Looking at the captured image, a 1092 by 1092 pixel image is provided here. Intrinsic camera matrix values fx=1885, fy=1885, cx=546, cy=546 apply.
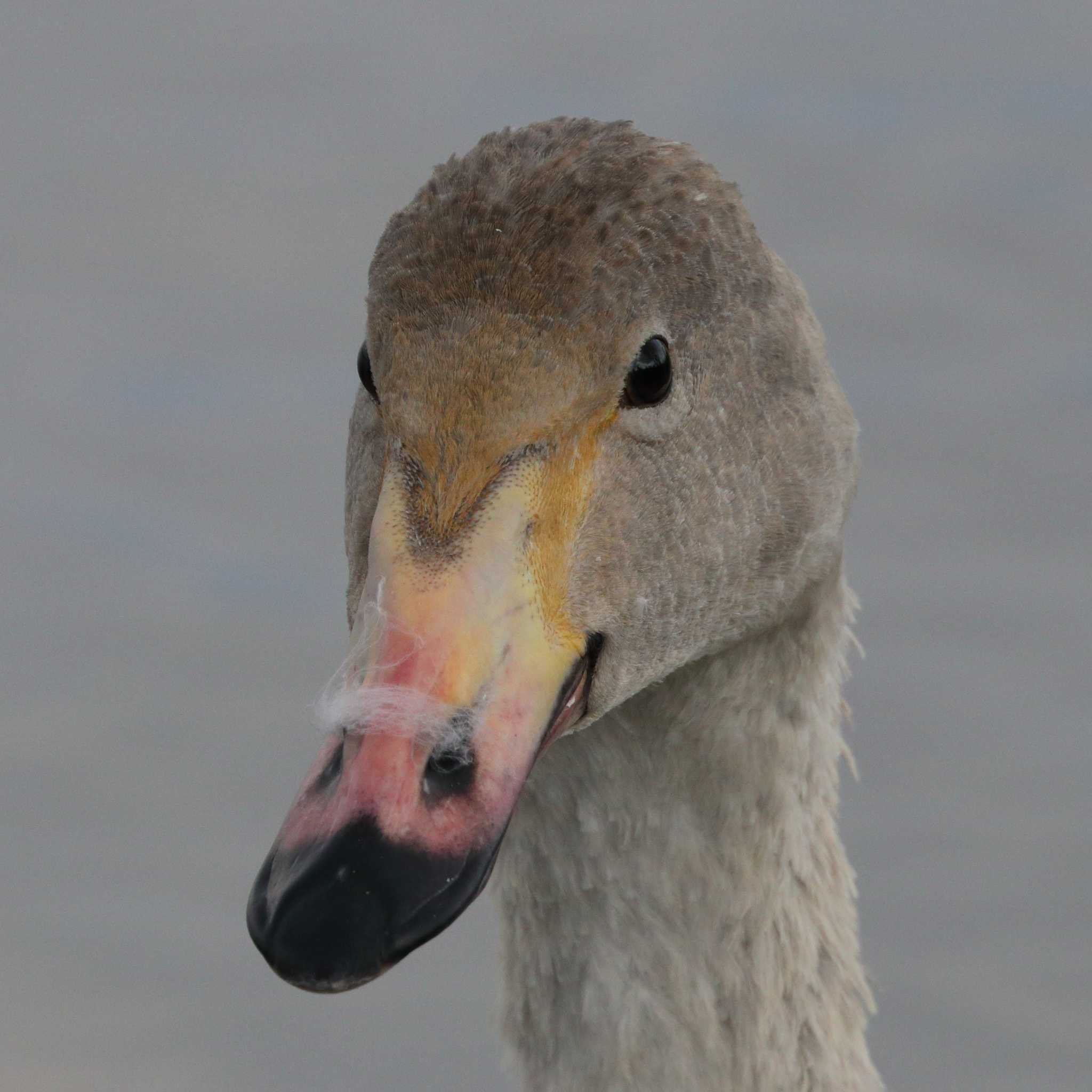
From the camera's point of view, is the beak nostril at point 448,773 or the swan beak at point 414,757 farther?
the beak nostril at point 448,773

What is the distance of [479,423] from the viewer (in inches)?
161

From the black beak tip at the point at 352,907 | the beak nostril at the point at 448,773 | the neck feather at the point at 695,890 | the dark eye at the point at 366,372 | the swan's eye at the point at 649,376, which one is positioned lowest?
the black beak tip at the point at 352,907

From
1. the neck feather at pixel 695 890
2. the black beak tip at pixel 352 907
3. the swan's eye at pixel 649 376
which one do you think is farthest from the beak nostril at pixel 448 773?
the neck feather at pixel 695 890

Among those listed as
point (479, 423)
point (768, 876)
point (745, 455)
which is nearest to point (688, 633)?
point (745, 455)

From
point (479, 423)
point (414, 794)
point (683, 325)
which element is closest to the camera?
point (414, 794)

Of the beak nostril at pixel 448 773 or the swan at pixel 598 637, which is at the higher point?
the swan at pixel 598 637

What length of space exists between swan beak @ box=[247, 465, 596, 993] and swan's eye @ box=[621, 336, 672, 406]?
0.53 metres

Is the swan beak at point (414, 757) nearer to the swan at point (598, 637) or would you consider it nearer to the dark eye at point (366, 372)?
the swan at point (598, 637)

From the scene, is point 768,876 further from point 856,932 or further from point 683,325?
point 683,325

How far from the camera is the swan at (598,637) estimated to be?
3.49 m

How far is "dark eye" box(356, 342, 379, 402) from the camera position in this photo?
4527 mm

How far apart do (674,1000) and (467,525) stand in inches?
82.2

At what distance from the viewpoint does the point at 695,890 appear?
5371 millimetres

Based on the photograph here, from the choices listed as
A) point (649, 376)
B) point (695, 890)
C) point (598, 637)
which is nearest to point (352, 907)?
point (598, 637)
